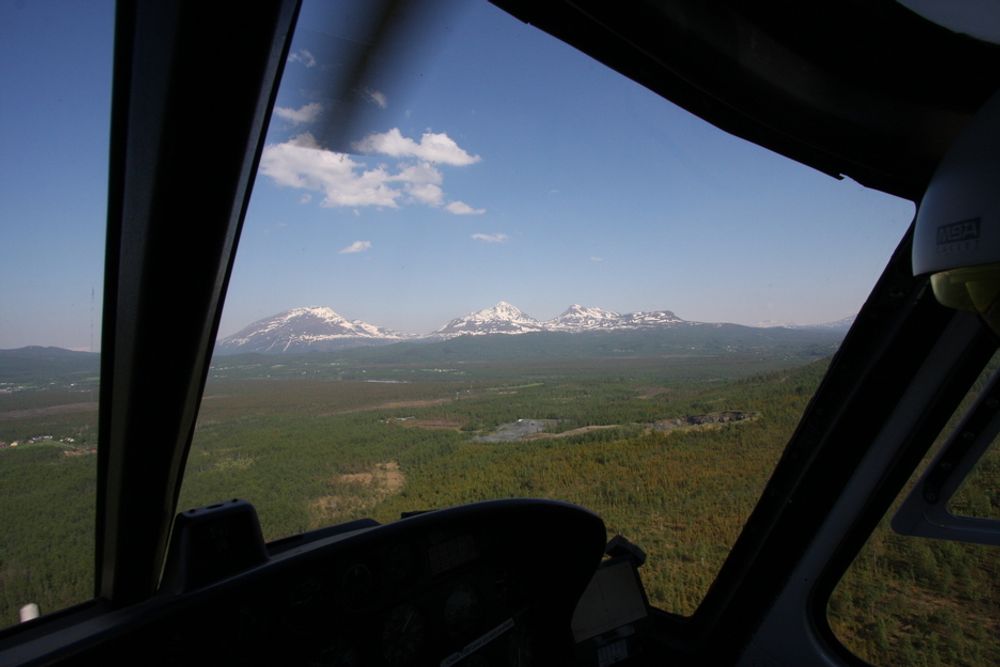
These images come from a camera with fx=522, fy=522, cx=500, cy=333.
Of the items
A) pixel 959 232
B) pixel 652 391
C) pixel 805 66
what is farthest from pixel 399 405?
pixel 959 232

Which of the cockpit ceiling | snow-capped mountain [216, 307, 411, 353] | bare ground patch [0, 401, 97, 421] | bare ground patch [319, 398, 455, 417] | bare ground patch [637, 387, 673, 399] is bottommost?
bare ground patch [319, 398, 455, 417]

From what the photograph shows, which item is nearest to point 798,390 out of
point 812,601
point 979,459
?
point 979,459

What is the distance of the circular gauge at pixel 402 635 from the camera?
66.1 inches

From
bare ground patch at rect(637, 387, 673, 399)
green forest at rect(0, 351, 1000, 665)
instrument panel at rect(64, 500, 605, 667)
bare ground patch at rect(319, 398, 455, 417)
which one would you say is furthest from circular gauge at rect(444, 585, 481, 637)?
bare ground patch at rect(637, 387, 673, 399)

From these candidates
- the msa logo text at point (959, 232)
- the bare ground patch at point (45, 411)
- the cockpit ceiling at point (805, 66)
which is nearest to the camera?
the msa logo text at point (959, 232)

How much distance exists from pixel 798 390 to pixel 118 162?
8.17 feet

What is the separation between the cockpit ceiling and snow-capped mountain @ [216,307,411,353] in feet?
4.40

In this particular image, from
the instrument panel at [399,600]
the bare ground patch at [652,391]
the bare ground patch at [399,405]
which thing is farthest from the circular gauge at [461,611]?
the bare ground patch at [652,391]

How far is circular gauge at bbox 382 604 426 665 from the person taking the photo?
1.68 meters

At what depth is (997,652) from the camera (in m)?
1.85

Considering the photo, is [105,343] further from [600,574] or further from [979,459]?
[979,459]

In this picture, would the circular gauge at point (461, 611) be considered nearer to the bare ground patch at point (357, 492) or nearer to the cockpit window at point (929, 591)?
the bare ground patch at point (357, 492)

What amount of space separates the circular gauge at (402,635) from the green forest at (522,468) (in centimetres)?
Answer: 41

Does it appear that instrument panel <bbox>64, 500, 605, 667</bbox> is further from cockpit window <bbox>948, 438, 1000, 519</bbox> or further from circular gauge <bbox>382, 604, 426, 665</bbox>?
cockpit window <bbox>948, 438, 1000, 519</bbox>
